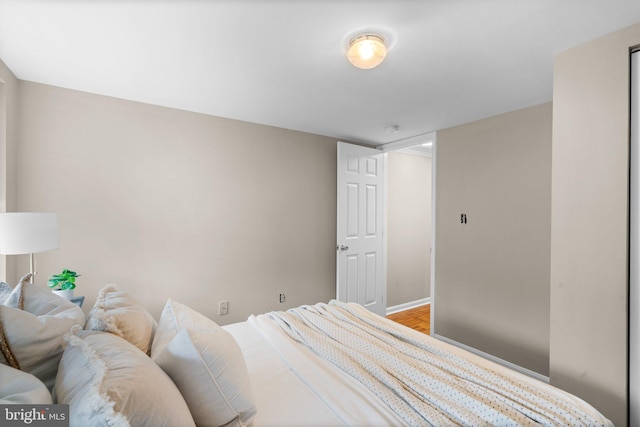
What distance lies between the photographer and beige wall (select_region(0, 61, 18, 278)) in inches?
79.2

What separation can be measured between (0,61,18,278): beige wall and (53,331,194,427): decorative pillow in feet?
5.91

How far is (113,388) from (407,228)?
4348 mm

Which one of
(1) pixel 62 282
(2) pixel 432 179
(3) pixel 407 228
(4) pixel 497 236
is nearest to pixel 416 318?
(3) pixel 407 228

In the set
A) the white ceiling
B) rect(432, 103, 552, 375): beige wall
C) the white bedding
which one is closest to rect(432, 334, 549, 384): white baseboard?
rect(432, 103, 552, 375): beige wall

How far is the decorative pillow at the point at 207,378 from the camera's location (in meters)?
1.02

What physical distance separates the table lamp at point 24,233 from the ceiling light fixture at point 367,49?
2.04m

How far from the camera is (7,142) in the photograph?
6.71 ft

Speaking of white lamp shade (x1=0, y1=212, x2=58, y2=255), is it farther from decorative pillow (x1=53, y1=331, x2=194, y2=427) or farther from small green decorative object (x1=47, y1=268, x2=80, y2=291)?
decorative pillow (x1=53, y1=331, x2=194, y2=427)

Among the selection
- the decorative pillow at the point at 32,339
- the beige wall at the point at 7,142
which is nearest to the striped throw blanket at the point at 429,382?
the decorative pillow at the point at 32,339

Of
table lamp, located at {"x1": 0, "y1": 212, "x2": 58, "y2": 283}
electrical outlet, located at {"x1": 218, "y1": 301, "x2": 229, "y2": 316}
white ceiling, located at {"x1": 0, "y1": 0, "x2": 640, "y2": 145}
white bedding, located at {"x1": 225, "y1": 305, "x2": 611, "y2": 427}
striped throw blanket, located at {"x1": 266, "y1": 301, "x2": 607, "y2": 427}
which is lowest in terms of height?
electrical outlet, located at {"x1": 218, "y1": 301, "x2": 229, "y2": 316}

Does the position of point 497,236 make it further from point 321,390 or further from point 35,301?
point 35,301

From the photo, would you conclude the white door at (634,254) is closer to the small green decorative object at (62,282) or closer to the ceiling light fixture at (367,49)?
the ceiling light fixture at (367,49)

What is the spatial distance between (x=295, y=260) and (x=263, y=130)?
5.01ft

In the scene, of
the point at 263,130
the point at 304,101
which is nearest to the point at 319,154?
the point at 263,130
